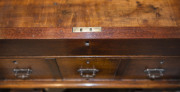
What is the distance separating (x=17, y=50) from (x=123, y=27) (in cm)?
37

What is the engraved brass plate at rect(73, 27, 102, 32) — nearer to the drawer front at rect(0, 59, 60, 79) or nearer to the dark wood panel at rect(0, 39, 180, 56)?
the dark wood panel at rect(0, 39, 180, 56)

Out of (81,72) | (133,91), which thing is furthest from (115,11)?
(133,91)

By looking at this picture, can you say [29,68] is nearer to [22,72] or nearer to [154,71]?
[22,72]

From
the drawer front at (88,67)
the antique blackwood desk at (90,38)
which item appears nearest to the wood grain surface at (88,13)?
the antique blackwood desk at (90,38)

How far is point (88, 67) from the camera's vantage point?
0.67 metres

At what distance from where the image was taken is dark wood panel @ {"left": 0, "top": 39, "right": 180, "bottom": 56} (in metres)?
0.52

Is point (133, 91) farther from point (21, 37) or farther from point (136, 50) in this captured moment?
point (21, 37)

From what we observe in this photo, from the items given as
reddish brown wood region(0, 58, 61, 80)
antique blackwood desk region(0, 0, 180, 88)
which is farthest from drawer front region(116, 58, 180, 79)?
reddish brown wood region(0, 58, 61, 80)

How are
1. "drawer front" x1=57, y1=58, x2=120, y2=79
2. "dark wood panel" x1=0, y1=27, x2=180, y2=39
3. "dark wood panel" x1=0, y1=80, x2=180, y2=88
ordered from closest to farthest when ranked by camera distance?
1. "dark wood panel" x1=0, y1=27, x2=180, y2=39
2. "drawer front" x1=57, y1=58, x2=120, y2=79
3. "dark wood panel" x1=0, y1=80, x2=180, y2=88

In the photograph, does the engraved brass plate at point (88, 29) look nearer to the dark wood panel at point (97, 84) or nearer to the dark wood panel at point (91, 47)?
the dark wood panel at point (91, 47)

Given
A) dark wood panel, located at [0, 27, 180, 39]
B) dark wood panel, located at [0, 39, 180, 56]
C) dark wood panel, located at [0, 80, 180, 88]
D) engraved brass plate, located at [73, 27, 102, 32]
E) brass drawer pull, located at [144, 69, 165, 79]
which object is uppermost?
engraved brass plate, located at [73, 27, 102, 32]

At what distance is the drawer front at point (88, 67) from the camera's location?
62cm

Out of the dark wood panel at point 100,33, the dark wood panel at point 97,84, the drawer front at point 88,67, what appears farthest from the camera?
the dark wood panel at point 97,84

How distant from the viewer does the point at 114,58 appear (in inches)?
24.0
